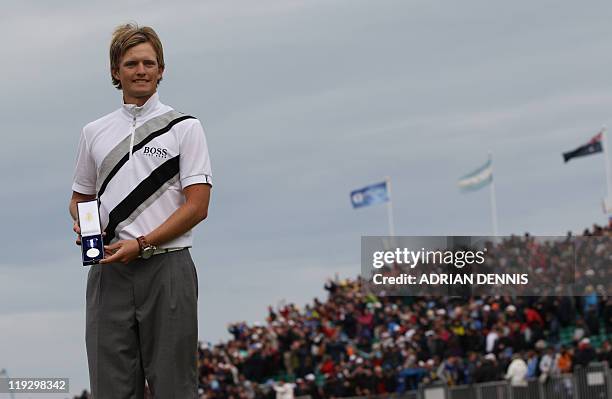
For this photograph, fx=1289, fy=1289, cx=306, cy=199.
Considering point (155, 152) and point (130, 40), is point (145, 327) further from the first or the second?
point (130, 40)

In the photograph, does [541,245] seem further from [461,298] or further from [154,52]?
[154,52]

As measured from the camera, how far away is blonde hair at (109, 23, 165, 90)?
4.79 metres

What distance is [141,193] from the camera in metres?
4.80

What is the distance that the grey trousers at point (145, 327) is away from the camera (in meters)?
4.81

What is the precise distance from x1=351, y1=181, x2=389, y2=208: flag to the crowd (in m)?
11.1

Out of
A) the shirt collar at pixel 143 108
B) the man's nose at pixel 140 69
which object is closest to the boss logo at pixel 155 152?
the shirt collar at pixel 143 108

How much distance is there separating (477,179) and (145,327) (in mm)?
43905

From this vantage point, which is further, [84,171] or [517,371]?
[517,371]

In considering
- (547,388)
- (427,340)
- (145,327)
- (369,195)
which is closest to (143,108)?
(145,327)

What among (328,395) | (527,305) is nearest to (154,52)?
(527,305)

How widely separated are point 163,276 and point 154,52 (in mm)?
838

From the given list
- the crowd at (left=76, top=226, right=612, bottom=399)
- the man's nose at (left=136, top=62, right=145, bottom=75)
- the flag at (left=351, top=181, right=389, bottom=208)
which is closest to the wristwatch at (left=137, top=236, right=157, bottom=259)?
the man's nose at (left=136, top=62, right=145, bottom=75)

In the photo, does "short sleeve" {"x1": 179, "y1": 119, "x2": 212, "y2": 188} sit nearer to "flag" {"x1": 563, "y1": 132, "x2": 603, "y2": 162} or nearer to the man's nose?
the man's nose

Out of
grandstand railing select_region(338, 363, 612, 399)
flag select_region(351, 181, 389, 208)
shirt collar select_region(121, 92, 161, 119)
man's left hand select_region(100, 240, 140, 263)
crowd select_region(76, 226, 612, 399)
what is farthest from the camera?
flag select_region(351, 181, 389, 208)
